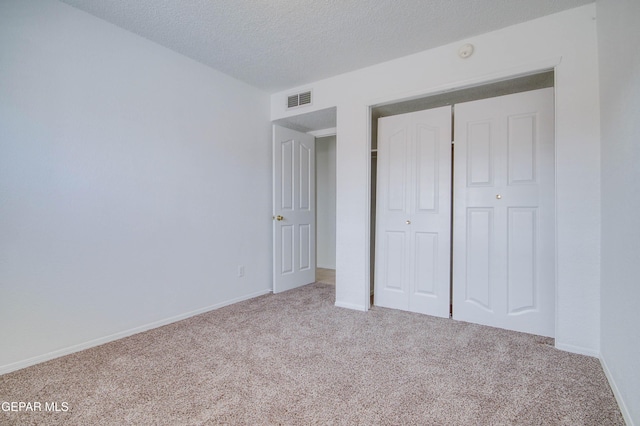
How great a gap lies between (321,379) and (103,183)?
2.13 metres

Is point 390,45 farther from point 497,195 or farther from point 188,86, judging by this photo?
point 188,86

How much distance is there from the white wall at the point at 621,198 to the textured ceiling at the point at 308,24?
65 centimetres

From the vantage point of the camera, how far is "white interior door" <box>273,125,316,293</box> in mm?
3818

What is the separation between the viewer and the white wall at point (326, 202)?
5.42m

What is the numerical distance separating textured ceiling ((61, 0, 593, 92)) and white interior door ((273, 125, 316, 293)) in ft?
3.81

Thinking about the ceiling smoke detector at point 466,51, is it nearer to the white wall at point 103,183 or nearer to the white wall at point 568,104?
the white wall at point 568,104

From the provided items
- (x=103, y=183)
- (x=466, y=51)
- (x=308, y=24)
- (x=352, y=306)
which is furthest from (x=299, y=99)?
(x=352, y=306)

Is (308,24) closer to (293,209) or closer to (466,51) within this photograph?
(466,51)

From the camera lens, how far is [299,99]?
356 centimetres

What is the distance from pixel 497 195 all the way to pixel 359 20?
1811 millimetres

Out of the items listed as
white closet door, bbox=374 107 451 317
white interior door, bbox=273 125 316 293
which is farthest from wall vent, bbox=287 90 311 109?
white closet door, bbox=374 107 451 317

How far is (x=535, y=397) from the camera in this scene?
5.41 feet

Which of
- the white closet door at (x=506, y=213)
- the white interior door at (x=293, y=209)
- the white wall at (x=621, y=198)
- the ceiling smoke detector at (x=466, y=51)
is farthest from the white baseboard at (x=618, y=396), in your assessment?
the white interior door at (x=293, y=209)

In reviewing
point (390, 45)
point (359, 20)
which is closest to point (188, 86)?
point (359, 20)
